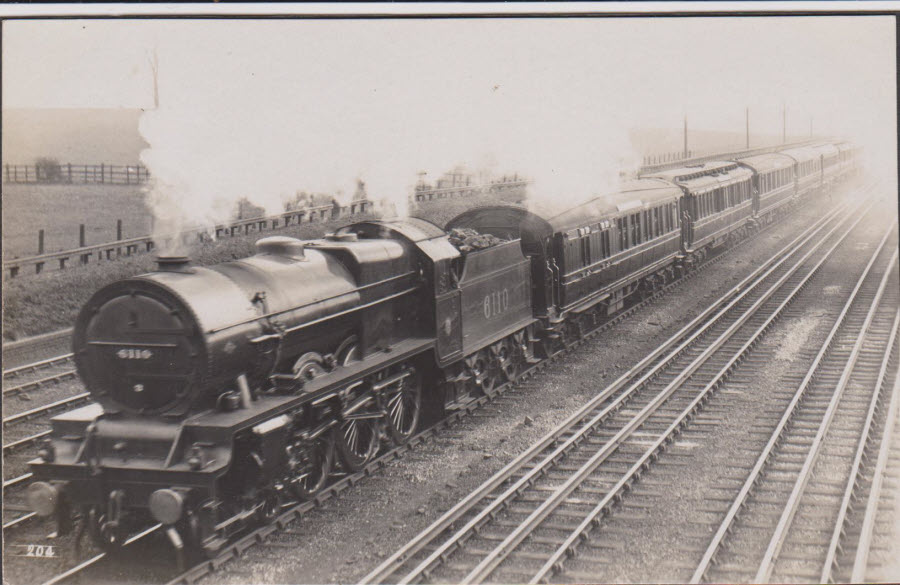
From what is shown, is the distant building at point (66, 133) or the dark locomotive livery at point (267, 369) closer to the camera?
the dark locomotive livery at point (267, 369)

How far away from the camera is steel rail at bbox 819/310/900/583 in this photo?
6.44 metres

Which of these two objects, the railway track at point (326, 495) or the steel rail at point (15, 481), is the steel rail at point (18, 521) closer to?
the steel rail at point (15, 481)

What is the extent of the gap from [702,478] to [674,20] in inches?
182

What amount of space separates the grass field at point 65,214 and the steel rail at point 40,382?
1.80m

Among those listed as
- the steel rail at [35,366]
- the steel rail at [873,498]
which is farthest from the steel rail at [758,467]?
the steel rail at [35,366]

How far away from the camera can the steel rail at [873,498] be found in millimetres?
6395

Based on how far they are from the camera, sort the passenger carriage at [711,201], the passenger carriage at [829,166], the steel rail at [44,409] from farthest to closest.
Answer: the passenger carriage at [829,166]
the passenger carriage at [711,201]
the steel rail at [44,409]

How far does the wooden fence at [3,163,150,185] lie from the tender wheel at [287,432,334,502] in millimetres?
3780

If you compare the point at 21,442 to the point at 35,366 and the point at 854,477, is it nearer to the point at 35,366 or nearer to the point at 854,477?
the point at 35,366

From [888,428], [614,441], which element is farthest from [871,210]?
[614,441]

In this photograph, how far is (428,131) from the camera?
11758 mm

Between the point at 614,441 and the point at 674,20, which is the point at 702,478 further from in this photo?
the point at 674,20

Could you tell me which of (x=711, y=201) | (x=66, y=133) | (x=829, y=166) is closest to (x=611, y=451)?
(x=66, y=133)

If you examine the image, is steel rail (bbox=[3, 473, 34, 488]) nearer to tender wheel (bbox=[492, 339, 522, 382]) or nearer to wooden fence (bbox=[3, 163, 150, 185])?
wooden fence (bbox=[3, 163, 150, 185])
